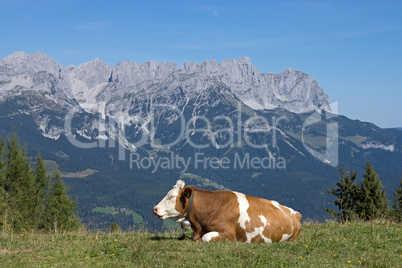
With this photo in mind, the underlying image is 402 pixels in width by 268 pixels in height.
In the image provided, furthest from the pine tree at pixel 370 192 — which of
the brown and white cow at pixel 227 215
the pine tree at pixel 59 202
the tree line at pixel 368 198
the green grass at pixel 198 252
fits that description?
the brown and white cow at pixel 227 215

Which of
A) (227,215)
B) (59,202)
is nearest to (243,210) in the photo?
(227,215)

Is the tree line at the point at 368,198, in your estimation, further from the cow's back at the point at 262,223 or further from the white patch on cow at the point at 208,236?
the white patch on cow at the point at 208,236

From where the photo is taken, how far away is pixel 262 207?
14977mm

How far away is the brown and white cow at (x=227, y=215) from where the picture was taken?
14.3 m

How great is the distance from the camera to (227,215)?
14414mm

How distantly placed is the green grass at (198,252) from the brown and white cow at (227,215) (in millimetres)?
710

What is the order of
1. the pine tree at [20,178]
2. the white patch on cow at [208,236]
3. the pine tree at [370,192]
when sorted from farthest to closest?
the pine tree at [20,178]
the pine tree at [370,192]
the white patch on cow at [208,236]

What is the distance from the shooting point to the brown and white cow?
46.9 feet

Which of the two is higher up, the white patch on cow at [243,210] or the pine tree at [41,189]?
the white patch on cow at [243,210]

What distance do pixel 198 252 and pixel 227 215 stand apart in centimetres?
268

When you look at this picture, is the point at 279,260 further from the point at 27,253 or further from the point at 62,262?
the point at 27,253

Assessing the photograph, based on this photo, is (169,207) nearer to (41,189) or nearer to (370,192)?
(370,192)

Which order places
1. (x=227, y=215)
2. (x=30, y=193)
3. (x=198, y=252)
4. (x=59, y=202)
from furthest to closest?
(x=59, y=202), (x=30, y=193), (x=227, y=215), (x=198, y=252)

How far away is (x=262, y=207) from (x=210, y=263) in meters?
4.58
